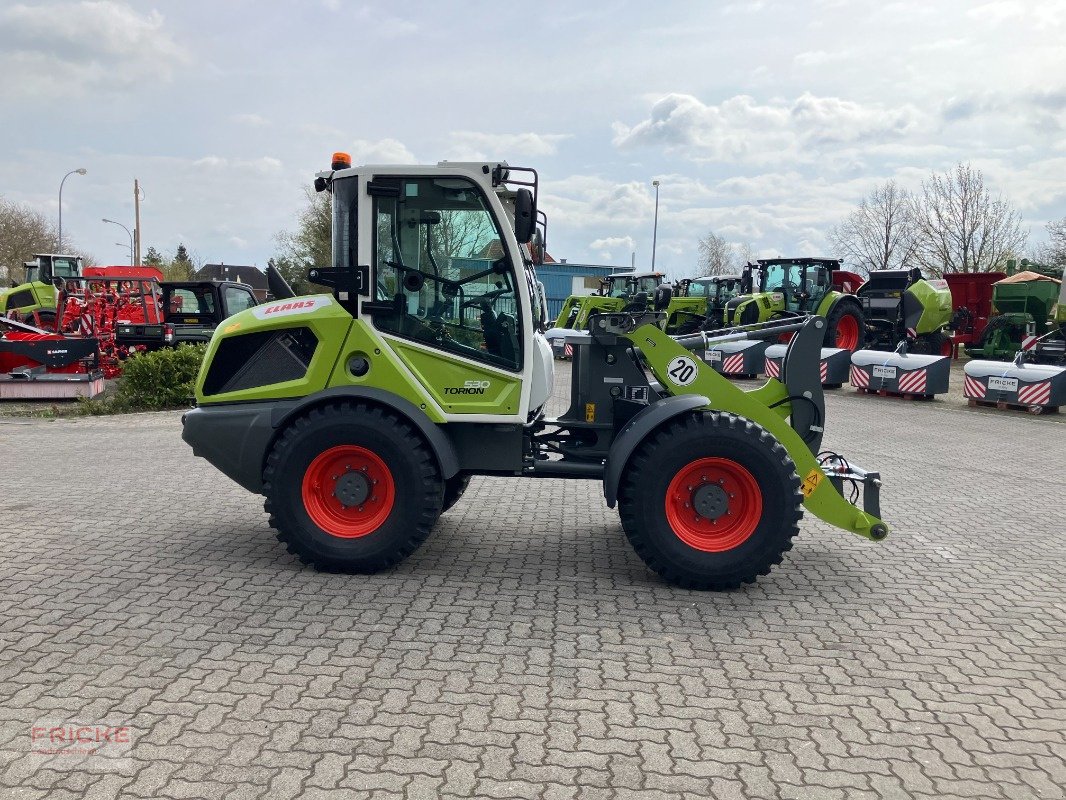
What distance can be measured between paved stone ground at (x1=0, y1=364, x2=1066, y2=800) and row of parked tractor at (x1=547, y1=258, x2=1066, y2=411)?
10238 mm

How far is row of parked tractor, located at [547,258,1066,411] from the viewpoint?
16.8m

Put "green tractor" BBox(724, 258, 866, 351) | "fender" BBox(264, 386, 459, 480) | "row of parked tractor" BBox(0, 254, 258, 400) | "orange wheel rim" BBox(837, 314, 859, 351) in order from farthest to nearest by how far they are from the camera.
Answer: "orange wheel rim" BBox(837, 314, 859, 351), "green tractor" BBox(724, 258, 866, 351), "row of parked tractor" BBox(0, 254, 258, 400), "fender" BBox(264, 386, 459, 480)

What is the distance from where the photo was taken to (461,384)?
5672 mm

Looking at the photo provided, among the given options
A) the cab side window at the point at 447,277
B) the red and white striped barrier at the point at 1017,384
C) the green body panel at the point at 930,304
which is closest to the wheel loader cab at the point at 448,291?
the cab side window at the point at 447,277

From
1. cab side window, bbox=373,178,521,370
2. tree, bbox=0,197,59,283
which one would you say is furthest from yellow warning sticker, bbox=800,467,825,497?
tree, bbox=0,197,59,283

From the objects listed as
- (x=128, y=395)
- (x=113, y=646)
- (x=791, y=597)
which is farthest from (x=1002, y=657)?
(x=128, y=395)

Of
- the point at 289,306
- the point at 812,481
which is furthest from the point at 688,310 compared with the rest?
the point at 289,306

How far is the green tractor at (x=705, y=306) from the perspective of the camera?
25.9 meters

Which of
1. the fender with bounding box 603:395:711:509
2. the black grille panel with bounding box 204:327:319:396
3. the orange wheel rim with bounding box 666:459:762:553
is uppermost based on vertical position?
the black grille panel with bounding box 204:327:319:396

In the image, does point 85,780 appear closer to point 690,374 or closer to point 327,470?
point 327,470

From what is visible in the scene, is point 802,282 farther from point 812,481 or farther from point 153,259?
point 153,259

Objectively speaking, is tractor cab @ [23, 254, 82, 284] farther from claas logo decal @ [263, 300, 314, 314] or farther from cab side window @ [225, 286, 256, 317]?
claas logo decal @ [263, 300, 314, 314]

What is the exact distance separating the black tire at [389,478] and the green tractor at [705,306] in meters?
20.5

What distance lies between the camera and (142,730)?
350 cm
